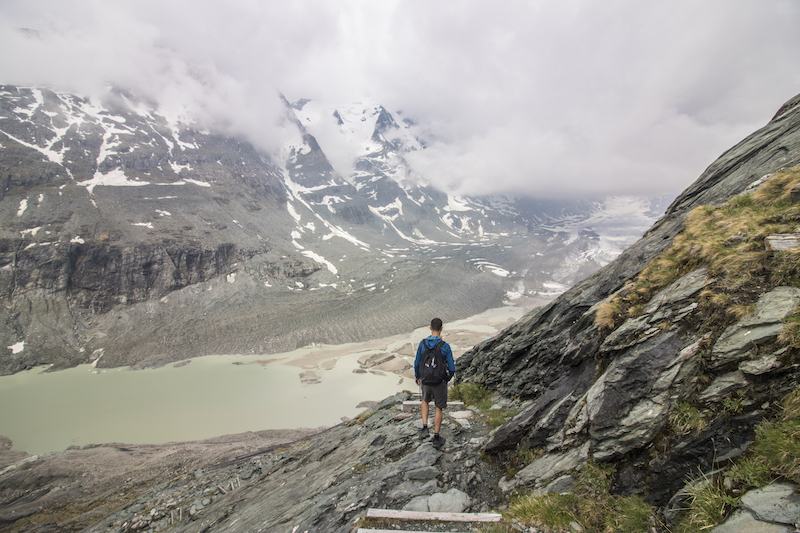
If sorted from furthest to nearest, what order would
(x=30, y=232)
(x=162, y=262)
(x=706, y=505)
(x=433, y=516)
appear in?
1. (x=162, y=262)
2. (x=30, y=232)
3. (x=433, y=516)
4. (x=706, y=505)

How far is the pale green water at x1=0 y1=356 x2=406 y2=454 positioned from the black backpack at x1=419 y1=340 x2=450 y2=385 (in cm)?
4054

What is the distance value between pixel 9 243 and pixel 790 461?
110 metres

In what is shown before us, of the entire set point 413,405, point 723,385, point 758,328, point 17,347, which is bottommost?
point 413,405

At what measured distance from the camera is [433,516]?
5.37 m

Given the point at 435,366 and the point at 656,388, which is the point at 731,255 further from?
the point at 435,366

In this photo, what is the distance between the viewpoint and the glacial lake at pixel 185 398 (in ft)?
127

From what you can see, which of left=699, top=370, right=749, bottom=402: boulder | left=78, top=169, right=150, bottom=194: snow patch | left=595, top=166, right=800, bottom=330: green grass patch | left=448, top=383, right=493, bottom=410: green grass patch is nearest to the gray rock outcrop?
left=699, top=370, right=749, bottom=402: boulder

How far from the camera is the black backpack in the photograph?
712 centimetres

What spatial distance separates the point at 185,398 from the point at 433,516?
5797 cm

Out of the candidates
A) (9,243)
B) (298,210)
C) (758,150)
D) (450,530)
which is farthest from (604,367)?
(298,210)

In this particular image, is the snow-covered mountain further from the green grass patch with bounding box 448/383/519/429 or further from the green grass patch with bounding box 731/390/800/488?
the green grass patch with bounding box 731/390/800/488

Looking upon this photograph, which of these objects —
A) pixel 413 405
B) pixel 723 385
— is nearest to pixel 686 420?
pixel 723 385

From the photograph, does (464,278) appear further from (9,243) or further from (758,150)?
(9,243)

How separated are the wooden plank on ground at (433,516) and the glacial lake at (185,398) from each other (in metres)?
40.5
